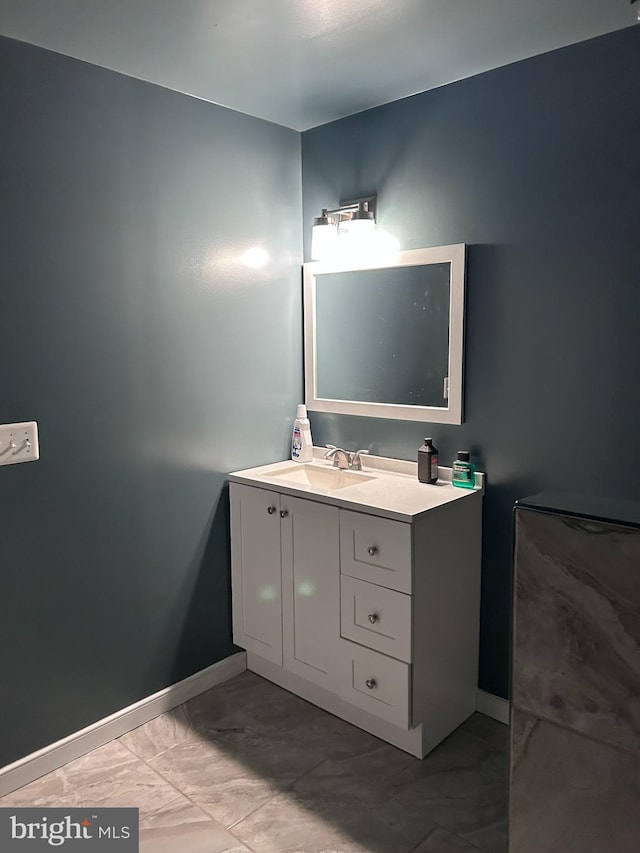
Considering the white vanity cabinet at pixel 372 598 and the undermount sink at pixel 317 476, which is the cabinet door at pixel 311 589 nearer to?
the white vanity cabinet at pixel 372 598

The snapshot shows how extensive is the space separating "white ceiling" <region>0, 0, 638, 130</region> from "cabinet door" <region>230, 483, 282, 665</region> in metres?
1.45

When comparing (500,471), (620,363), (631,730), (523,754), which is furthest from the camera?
(500,471)

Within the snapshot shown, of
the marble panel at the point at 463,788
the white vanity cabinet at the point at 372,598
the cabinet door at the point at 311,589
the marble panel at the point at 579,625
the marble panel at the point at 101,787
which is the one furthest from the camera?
the cabinet door at the point at 311,589

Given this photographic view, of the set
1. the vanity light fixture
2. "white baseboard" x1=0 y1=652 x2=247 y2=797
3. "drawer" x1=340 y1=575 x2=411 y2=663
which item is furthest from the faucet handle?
"white baseboard" x1=0 y1=652 x2=247 y2=797

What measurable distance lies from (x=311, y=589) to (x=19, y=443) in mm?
1082

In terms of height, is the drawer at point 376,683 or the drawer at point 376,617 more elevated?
the drawer at point 376,617

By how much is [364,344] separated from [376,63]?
992mm

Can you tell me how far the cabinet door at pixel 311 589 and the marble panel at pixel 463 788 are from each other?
40 centimetres

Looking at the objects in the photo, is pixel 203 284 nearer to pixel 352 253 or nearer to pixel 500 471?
pixel 352 253

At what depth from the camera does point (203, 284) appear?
7.89ft

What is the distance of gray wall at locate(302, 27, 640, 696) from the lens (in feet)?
6.21

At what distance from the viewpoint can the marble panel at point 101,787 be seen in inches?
75.6

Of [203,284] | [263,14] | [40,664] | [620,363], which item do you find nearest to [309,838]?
[40,664]

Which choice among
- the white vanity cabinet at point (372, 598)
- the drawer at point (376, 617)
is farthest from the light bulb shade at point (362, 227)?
the drawer at point (376, 617)
